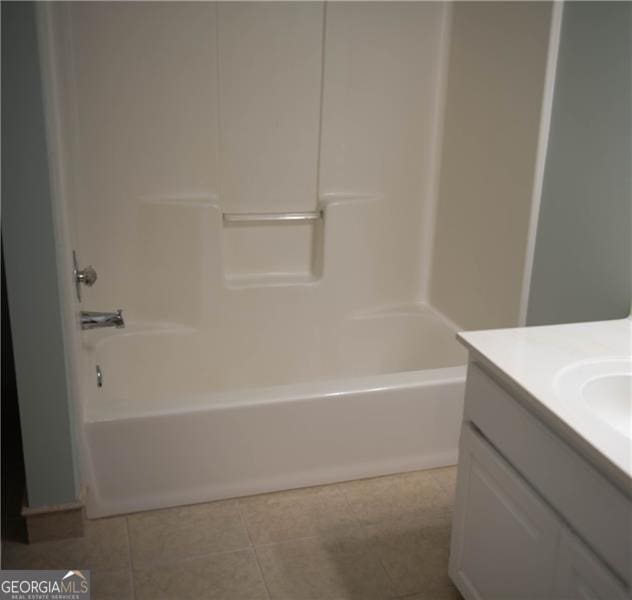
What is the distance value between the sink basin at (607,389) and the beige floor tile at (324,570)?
76 cm

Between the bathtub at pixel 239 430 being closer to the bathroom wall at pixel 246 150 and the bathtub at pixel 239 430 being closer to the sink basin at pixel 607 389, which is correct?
the bathroom wall at pixel 246 150

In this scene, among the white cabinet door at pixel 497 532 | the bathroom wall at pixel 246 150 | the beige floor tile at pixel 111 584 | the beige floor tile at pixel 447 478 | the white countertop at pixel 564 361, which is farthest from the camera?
the bathroom wall at pixel 246 150

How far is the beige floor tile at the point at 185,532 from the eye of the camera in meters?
1.93

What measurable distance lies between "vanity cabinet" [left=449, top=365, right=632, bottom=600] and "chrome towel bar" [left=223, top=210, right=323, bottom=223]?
1.38m

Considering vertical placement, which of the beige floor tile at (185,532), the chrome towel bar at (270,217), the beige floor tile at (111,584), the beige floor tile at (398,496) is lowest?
the beige floor tile at (111,584)

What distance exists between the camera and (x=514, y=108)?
2.35 m

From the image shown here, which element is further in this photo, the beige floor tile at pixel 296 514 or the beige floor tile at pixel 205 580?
the beige floor tile at pixel 296 514

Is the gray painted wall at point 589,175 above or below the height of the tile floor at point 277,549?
above

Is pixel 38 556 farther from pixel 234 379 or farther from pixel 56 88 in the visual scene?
pixel 56 88

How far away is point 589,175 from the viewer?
2023 millimetres

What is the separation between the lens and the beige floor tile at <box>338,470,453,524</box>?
2115 millimetres

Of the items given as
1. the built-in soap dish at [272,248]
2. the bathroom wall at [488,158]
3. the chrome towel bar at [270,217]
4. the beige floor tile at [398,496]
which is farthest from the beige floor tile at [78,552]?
the bathroom wall at [488,158]

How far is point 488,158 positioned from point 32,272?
5.35ft

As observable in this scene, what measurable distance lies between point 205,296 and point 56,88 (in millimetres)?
1101
